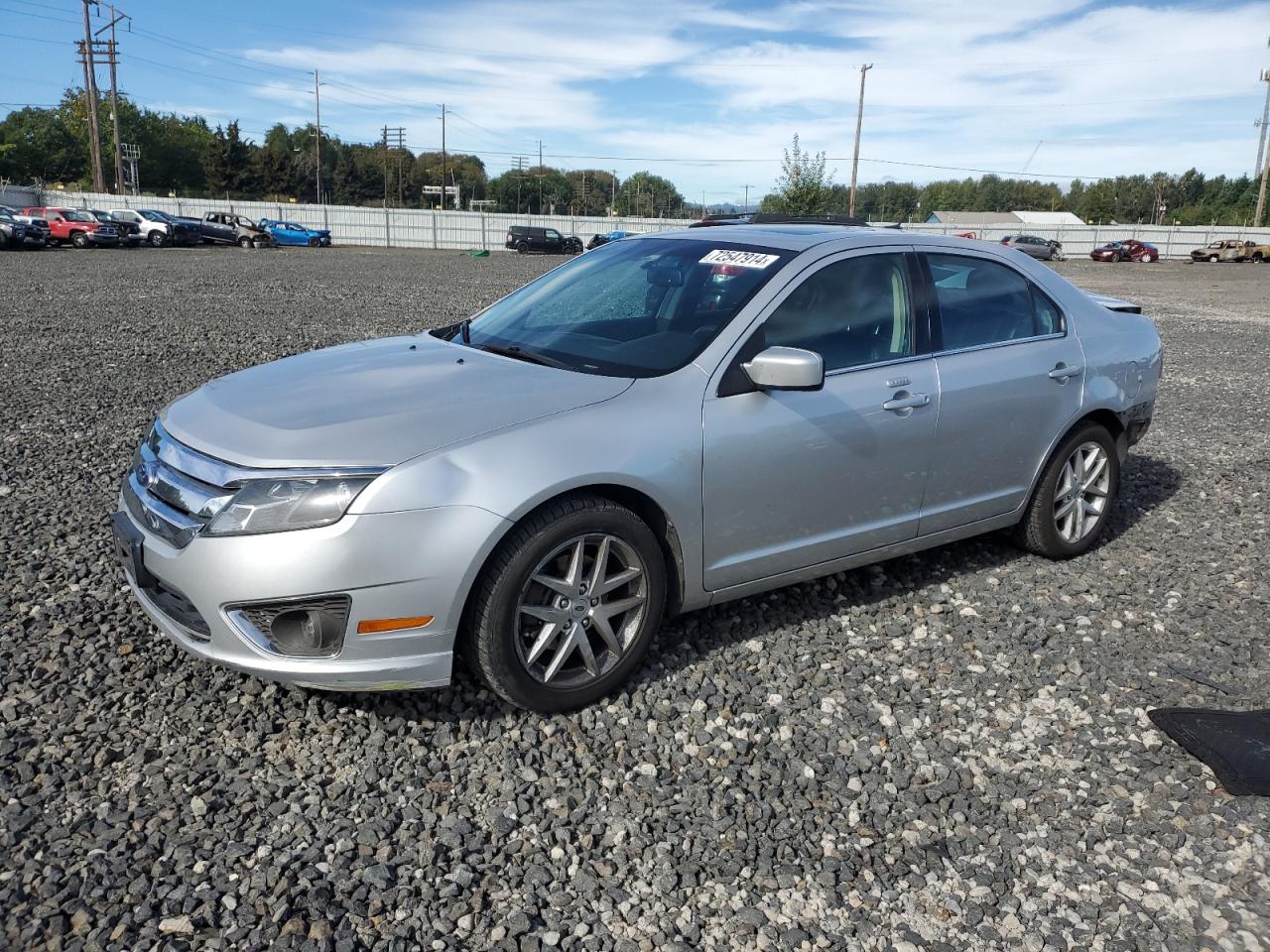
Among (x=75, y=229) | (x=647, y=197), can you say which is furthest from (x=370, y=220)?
(x=647, y=197)

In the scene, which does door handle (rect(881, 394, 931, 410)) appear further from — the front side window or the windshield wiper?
the windshield wiper

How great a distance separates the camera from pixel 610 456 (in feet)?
10.8

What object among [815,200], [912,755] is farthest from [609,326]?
[815,200]

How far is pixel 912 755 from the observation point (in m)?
3.32

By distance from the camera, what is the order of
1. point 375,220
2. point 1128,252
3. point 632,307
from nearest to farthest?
point 632,307, point 1128,252, point 375,220

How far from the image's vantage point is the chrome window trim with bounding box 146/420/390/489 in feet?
9.80

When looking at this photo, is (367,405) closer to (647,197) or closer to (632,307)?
(632,307)

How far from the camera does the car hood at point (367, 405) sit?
3.09m

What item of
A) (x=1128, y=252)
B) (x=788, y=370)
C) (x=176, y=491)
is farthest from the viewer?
(x=1128, y=252)

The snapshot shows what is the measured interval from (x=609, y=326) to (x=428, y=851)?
2.24 meters

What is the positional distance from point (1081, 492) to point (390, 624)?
372 cm

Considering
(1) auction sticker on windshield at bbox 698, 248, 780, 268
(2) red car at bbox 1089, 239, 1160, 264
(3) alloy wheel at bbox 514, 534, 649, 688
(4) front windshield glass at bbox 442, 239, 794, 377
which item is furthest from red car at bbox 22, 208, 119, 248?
(2) red car at bbox 1089, 239, 1160, 264

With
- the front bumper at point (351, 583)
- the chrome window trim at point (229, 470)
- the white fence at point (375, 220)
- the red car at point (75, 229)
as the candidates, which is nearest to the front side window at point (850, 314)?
the front bumper at point (351, 583)

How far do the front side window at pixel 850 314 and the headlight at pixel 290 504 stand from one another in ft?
5.63
